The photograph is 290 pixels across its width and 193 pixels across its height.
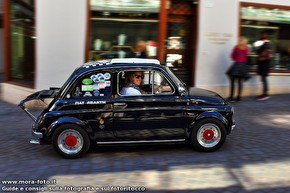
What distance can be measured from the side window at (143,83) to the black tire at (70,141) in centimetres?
93

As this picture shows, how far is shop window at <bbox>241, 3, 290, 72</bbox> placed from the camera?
1141 centimetres

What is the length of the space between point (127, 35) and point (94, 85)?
194 inches

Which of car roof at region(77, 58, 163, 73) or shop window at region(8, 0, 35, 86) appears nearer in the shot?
car roof at region(77, 58, 163, 73)

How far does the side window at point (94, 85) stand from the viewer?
607 centimetres

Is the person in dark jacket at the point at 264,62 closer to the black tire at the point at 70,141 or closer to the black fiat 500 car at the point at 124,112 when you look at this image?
the black fiat 500 car at the point at 124,112

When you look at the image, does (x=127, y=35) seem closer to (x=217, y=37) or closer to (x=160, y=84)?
(x=217, y=37)

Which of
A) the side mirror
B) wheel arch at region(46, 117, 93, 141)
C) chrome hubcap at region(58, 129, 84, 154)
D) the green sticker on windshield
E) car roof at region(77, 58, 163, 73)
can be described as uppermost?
car roof at region(77, 58, 163, 73)

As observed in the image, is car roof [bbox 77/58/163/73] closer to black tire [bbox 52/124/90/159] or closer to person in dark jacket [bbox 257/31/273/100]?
black tire [bbox 52/124/90/159]

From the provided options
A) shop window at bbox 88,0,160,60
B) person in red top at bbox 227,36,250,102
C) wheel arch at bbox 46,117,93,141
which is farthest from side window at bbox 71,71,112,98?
person in red top at bbox 227,36,250,102

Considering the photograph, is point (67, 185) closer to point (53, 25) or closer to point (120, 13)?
point (53, 25)

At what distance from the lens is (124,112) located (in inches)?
237

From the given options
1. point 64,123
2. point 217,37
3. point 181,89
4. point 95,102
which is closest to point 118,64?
point 95,102

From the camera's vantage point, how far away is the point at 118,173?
5359mm

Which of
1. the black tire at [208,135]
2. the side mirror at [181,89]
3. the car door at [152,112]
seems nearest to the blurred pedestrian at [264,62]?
the black tire at [208,135]
